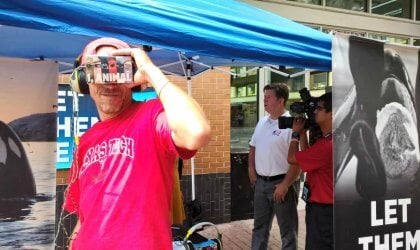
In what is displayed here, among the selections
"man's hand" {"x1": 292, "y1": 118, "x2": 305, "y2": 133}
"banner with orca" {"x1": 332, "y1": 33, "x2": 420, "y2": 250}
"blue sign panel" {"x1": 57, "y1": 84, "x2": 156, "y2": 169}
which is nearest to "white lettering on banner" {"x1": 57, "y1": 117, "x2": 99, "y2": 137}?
"blue sign panel" {"x1": 57, "y1": 84, "x2": 156, "y2": 169}

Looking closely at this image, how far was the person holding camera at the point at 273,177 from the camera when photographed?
13.8 ft

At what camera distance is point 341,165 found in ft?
8.77

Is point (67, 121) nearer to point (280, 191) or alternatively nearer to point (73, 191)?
point (280, 191)

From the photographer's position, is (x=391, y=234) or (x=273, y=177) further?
(x=273, y=177)

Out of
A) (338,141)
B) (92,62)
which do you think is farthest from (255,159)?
(92,62)

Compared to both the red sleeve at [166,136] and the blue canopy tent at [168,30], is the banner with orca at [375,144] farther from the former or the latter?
the red sleeve at [166,136]

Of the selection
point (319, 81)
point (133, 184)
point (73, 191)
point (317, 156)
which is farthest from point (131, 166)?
point (319, 81)

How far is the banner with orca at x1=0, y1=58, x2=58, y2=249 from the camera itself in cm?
267

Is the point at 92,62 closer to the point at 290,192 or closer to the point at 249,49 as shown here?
the point at 249,49

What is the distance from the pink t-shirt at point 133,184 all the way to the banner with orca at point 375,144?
1.35 meters

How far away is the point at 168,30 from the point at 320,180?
1.82 meters

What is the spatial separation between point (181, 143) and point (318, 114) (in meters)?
2.06

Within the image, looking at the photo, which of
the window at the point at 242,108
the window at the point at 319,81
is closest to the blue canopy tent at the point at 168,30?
the window at the point at 242,108

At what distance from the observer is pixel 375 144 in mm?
2836
